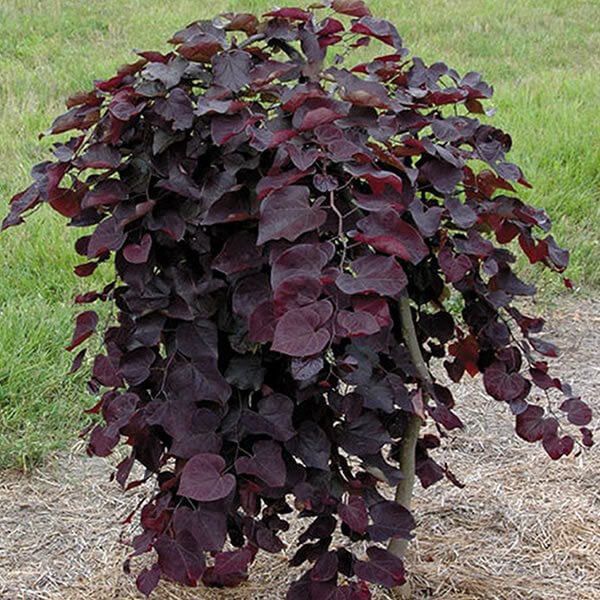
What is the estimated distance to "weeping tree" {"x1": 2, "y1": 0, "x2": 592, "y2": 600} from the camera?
1.64 metres

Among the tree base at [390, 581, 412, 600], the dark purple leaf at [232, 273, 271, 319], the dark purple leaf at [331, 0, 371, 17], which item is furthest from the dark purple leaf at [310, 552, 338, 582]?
the dark purple leaf at [331, 0, 371, 17]

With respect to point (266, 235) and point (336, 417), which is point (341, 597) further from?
point (266, 235)

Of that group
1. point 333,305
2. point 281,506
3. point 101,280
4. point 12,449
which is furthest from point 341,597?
point 101,280

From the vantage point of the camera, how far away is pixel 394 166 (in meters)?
1.77

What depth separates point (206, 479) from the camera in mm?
1674

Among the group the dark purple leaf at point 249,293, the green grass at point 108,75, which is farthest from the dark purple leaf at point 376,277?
the green grass at point 108,75

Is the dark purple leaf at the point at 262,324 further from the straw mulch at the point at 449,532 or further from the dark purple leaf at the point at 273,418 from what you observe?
the straw mulch at the point at 449,532

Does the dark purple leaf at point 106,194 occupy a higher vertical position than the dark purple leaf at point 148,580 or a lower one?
higher

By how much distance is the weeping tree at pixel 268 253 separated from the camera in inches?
64.7

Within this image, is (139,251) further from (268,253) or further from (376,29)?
(376,29)

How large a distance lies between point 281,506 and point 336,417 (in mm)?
282

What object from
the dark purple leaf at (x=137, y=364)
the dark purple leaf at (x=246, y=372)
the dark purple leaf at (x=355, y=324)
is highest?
the dark purple leaf at (x=355, y=324)

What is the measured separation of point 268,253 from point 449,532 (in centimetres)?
123

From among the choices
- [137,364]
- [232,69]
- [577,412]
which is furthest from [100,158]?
[577,412]
